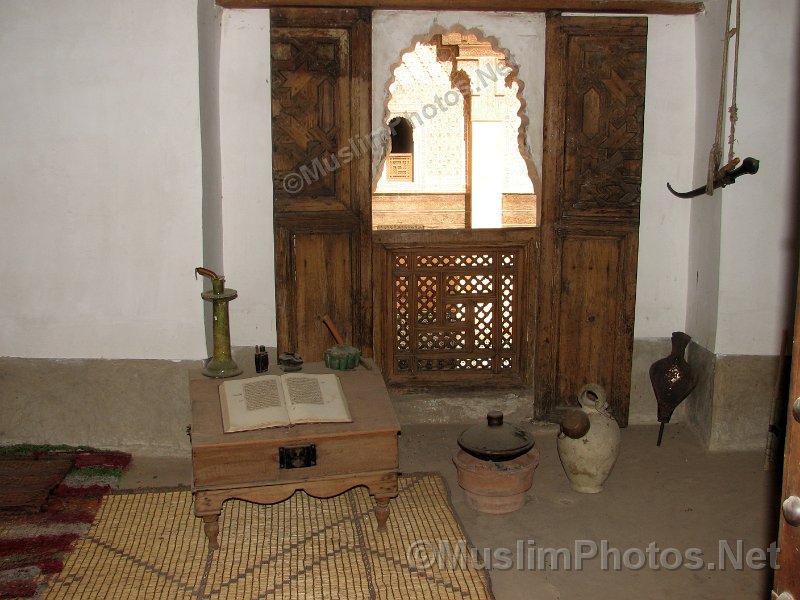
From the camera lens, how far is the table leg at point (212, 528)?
12.8 ft

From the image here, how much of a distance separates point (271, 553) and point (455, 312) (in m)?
2.42

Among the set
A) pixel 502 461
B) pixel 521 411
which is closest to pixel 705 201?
pixel 521 411

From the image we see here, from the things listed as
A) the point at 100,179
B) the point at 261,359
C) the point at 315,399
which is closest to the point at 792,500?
the point at 315,399

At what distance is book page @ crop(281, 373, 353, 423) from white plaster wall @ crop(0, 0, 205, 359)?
44.7 inches

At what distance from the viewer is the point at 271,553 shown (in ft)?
13.1

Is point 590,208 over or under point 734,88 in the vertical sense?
under

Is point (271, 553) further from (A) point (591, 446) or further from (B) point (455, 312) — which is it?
(B) point (455, 312)

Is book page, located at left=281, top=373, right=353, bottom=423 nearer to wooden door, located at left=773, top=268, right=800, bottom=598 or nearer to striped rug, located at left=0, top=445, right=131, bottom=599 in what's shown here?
striped rug, located at left=0, top=445, right=131, bottom=599

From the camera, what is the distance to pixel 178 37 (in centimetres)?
478

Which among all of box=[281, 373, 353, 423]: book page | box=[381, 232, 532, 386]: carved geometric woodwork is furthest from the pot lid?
box=[381, 232, 532, 386]: carved geometric woodwork

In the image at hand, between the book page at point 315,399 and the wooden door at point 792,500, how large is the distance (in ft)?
8.25

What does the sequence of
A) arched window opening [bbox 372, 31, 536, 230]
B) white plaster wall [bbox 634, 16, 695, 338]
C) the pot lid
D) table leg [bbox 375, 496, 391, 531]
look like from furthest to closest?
arched window opening [bbox 372, 31, 536, 230]
white plaster wall [bbox 634, 16, 695, 338]
the pot lid
table leg [bbox 375, 496, 391, 531]

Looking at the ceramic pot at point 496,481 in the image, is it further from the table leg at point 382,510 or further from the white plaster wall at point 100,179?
the white plaster wall at point 100,179

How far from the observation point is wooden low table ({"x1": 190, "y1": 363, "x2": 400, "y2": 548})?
12.3 feet
